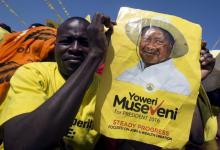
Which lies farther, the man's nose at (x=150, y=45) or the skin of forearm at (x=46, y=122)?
the man's nose at (x=150, y=45)

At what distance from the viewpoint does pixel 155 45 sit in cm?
205

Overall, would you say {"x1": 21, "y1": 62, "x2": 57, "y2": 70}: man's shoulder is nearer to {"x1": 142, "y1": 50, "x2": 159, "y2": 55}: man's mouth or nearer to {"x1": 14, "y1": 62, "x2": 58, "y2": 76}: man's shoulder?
{"x1": 14, "y1": 62, "x2": 58, "y2": 76}: man's shoulder

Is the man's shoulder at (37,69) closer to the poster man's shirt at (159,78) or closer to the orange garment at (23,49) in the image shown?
the orange garment at (23,49)

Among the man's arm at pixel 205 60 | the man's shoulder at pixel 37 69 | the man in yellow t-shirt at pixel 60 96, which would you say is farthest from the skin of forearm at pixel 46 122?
the man's arm at pixel 205 60

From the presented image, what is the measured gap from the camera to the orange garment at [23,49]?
8.41 feet

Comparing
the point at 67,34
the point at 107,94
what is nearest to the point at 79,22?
the point at 67,34

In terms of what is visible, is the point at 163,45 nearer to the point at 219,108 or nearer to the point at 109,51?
the point at 109,51

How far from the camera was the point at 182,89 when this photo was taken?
6.56 feet

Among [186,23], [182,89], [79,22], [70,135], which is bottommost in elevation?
[70,135]

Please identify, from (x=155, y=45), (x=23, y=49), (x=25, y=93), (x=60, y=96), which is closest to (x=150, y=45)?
(x=155, y=45)

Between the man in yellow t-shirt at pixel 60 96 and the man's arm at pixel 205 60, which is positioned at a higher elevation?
the man's arm at pixel 205 60

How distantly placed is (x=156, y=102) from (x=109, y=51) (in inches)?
13.5

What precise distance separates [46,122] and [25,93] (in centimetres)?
27

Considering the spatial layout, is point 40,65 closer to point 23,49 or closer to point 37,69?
point 37,69
